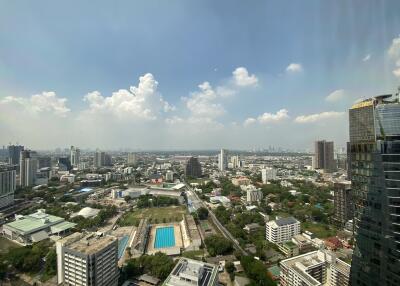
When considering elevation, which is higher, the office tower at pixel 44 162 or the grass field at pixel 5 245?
the office tower at pixel 44 162

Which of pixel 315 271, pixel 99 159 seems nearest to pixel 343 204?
pixel 315 271

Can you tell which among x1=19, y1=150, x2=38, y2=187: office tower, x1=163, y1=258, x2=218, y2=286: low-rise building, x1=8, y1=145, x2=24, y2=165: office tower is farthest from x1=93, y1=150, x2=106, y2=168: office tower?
x1=163, y1=258, x2=218, y2=286: low-rise building

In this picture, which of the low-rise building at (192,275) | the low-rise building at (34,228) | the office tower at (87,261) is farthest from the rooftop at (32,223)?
the low-rise building at (192,275)

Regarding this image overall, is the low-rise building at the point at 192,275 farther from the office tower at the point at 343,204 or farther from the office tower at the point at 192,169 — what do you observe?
the office tower at the point at 192,169

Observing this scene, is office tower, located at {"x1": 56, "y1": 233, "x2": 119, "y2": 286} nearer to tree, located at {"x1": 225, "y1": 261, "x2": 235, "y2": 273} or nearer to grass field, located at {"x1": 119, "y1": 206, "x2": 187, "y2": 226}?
tree, located at {"x1": 225, "y1": 261, "x2": 235, "y2": 273}

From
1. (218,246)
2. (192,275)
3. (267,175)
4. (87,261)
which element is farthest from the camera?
(267,175)

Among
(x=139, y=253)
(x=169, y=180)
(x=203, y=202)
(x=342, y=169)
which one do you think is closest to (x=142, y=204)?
(x=203, y=202)

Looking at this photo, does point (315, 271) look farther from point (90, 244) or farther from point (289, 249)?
point (90, 244)

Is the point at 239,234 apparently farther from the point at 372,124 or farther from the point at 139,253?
the point at 372,124
